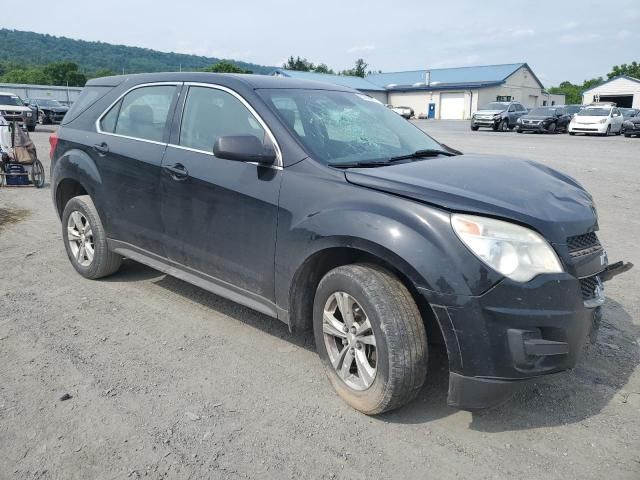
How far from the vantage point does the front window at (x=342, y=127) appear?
11.7ft

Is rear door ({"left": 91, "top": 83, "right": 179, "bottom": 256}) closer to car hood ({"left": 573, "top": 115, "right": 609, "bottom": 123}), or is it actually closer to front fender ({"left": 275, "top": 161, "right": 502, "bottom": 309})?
front fender ({"left": 275, "top": 161, "right": 502, "bottom": 309})

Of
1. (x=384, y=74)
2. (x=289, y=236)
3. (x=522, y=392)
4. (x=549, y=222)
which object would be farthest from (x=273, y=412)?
(x=384, y=74)

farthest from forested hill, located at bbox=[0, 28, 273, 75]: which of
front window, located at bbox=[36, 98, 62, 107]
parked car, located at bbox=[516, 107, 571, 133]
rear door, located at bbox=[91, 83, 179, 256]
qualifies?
rear door, located at bbox=[91, 83, 179, 256]

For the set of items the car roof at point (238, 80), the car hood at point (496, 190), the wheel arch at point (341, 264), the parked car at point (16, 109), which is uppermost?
the parked car at point (16, 109)

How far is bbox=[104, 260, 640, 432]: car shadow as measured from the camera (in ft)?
10.1

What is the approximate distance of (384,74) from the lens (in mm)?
75688

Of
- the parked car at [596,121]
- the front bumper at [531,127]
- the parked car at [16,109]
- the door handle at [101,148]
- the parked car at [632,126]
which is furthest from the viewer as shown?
the front bumper at [531,127]

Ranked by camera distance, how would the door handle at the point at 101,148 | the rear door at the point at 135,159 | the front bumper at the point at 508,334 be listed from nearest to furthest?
1. the front bumper at the point at 508,334
2. the rear door at the point at 135,159
3. the door handle at the point at 101,148

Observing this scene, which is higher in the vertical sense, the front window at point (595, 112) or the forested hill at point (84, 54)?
the forested hill at point (84, 54)

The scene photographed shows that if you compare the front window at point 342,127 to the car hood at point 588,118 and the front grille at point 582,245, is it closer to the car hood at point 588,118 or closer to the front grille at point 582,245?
the front grille at point 582,245

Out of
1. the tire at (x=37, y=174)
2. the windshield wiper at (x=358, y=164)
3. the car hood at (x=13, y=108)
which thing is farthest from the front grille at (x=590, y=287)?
the car hood at (x=13, y=108)

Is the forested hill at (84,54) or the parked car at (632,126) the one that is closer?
the parked car at (632,126)

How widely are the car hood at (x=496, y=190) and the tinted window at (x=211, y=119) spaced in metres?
0.95

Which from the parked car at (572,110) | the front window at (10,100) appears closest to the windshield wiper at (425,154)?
the front window at (10,100)
